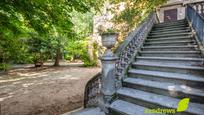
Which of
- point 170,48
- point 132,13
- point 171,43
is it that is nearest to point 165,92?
point 170,48

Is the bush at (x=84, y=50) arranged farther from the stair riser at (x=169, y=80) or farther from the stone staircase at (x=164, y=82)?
the stair riser at (x=169, y=80)

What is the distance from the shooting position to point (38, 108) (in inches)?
247

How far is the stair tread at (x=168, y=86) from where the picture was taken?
3.77 meters

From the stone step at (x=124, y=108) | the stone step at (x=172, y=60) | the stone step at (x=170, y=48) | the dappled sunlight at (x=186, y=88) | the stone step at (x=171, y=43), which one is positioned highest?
the stone step at (x=171, y=43)

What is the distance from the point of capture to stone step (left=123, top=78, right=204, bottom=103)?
368 centimetres

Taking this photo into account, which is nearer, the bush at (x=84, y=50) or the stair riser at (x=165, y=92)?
the stair riser at (x=165, y=92)

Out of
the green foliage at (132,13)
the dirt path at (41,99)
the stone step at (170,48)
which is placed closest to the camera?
the stone step at (170,48)

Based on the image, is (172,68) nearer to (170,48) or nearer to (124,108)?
(170,48)

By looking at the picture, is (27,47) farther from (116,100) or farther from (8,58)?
(116,100)

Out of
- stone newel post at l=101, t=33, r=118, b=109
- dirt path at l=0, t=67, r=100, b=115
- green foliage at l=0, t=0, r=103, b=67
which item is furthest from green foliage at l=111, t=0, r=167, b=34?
stone newel post at l=101, t=33, r=118, b=109

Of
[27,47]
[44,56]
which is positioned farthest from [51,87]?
[44,56]

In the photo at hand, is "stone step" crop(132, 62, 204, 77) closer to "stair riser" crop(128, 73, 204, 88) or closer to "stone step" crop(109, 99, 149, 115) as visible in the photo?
"stair riser" crop(128, 73, 204, 88)

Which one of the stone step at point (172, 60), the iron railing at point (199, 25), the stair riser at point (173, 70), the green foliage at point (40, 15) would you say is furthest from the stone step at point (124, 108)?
the green foliage at point (40, 15)

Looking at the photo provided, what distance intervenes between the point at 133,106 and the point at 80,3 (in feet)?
12.6
